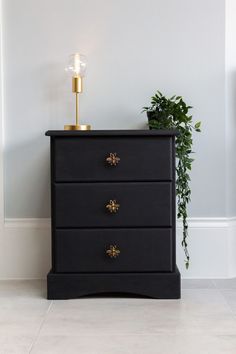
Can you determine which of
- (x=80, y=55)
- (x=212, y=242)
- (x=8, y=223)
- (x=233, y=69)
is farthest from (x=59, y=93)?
(x=212, y=242)

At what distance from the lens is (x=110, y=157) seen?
2.39 m

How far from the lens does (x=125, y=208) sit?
2.41 m

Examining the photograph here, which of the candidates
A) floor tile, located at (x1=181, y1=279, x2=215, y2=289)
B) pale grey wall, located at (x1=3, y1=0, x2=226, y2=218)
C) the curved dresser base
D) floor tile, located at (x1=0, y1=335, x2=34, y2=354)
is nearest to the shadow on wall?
pale grey wall, located at (x1=3, y1=0, x2=226, y2=218)

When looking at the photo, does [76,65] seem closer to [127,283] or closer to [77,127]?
[77,127]

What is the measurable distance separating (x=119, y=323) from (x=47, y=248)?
85 cm

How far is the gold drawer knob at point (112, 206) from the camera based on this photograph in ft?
7.86

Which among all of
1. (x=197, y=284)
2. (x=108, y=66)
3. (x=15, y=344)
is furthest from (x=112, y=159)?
(x=15, y=344)

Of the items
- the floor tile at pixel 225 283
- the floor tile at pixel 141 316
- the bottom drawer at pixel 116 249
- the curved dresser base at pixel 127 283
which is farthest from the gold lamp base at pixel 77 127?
the floor tile at pixel 225 283

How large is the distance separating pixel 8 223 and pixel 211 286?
3.30 feet

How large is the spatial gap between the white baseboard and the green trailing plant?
0.16 metres

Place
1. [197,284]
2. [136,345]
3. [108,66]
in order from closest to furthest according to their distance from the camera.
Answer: [136,345]
[197,284]
[108,66]

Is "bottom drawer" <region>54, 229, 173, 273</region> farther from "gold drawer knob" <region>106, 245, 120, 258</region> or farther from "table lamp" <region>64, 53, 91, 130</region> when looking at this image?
"table lamp" <region>64, 53, 91, 130</region>

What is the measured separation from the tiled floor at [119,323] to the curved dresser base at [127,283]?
0.13 feet

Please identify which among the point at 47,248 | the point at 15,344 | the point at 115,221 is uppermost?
the point at 115,221
